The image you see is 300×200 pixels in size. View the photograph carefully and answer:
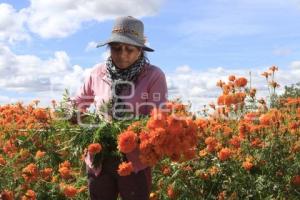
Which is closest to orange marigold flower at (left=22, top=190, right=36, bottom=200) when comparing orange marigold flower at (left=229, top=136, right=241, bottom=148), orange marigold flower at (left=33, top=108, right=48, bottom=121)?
orange marigold flower at (left=33, top=108, right=48, bottom=121)

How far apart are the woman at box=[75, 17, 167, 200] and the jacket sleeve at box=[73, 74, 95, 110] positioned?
0.14 m

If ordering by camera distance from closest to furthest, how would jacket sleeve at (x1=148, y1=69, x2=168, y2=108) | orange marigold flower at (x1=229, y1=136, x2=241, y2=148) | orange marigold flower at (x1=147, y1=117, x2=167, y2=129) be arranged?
orange marigold flower at (x1=147, y1=117, x2=167, y2=129) < jacket sleeve at (x1=148, y1=69, x2=168, y2=108) < orange marigold flower at (x1=229, y1=136, x2=241, y2=148)

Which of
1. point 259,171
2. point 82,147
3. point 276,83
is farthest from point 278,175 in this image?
point 82,147

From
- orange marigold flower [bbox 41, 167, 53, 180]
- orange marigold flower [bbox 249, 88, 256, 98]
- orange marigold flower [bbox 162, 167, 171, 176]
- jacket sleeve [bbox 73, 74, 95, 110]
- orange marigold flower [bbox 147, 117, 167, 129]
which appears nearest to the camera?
orange marigold flower [bbox 147, 117, 167, 129]

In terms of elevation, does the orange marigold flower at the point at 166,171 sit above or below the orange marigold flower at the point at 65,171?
below

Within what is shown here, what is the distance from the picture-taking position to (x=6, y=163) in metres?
4.79

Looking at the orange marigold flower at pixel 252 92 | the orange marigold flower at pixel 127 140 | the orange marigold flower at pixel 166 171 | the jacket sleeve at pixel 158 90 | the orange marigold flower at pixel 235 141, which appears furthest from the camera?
the orange marigold flower at pixel 252 92

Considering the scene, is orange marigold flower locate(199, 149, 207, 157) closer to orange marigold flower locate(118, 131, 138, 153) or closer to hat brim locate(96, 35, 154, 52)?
hat brim locate(96, 35, 154, 52)

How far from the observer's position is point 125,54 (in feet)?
11.6

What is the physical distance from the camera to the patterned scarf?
352 centimetres

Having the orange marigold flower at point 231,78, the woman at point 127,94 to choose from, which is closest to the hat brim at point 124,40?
the woman at point 127,94

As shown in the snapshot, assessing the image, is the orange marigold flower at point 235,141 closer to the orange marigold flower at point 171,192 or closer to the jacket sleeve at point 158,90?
the orange marigold flower at point 171,192

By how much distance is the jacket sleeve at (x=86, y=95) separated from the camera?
381 cm

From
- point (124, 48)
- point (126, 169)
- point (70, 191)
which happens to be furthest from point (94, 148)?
point (70, 191)
